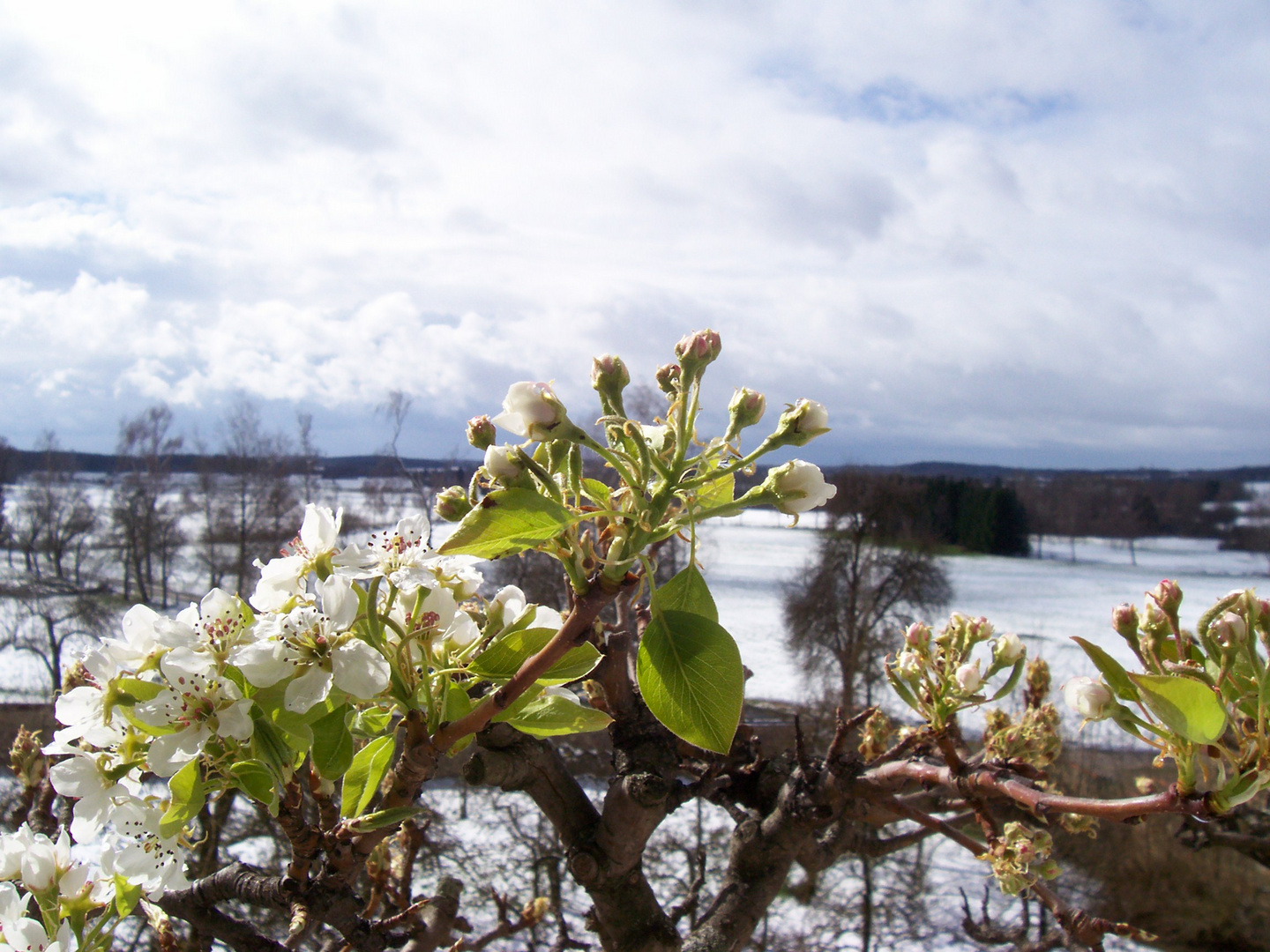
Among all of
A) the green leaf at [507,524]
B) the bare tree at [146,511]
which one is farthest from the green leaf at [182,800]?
the bare tree at [146,511]

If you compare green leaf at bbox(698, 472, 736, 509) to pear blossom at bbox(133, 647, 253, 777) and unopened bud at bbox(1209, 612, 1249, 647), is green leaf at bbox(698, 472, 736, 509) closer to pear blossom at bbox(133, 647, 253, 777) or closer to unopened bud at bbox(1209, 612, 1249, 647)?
pear blossom at bbox(133, 647, 253, 777)

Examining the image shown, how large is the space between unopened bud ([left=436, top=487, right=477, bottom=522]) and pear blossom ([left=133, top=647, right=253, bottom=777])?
29 centimetres

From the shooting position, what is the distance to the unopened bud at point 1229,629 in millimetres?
936

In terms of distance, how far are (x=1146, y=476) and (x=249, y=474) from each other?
5181cm

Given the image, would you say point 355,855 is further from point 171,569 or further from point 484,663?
point 171,569

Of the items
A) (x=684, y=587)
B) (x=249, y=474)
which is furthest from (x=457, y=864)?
(x=249, y=474)

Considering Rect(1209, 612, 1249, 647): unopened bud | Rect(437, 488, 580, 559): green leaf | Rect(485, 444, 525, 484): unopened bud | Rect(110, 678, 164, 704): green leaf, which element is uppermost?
Rect(485, 444, 525, 484): unopened bud

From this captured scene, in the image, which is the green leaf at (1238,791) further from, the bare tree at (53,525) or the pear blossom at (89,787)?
the bare tree at (53,525)

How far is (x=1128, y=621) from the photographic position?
110 centimetres

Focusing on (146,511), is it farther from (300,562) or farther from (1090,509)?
(1090,509)

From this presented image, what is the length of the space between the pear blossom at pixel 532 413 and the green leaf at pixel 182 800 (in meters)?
0.49

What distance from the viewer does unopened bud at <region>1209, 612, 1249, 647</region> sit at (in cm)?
94

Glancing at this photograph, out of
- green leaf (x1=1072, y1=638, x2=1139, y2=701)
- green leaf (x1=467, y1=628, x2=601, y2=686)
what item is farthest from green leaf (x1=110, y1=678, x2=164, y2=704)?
green leaf (x1=1072, y1=638, x2=1139, y2=701)

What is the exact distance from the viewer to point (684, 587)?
87cm
